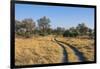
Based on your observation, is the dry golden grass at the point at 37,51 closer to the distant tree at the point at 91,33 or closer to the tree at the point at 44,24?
the tree at the point at 44,24

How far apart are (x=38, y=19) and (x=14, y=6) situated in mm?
340

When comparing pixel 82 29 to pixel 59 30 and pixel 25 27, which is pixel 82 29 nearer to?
pixel 59 30

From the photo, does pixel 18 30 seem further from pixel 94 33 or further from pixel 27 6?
pixel 94 33

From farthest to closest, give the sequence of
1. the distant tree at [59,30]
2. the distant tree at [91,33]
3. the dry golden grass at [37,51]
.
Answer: the distant tree at [91,33] < the distant tree at [59,30] < the dry golden grass at [37,51]

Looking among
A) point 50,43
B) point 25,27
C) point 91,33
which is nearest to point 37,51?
point 50,43

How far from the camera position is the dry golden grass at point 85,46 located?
2668 mm

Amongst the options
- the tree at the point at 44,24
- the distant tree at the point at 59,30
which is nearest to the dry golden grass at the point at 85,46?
the distant tree at the point at 59,30

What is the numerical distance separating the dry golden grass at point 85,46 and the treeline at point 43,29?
8cm

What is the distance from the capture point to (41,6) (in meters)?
2.51

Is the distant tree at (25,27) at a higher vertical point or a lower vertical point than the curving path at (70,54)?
higher

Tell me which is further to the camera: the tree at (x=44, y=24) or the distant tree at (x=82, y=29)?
the distant tree at (x=82, y=29)

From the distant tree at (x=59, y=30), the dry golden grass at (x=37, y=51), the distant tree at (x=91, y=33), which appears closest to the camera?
the dry golden grass at (x=37, y=51)

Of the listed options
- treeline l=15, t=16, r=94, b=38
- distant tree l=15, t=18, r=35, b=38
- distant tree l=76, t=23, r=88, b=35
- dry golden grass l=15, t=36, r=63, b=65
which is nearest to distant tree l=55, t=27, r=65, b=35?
treeline l=15, t=16, r=94, b=38

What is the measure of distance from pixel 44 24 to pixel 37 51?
356mm
